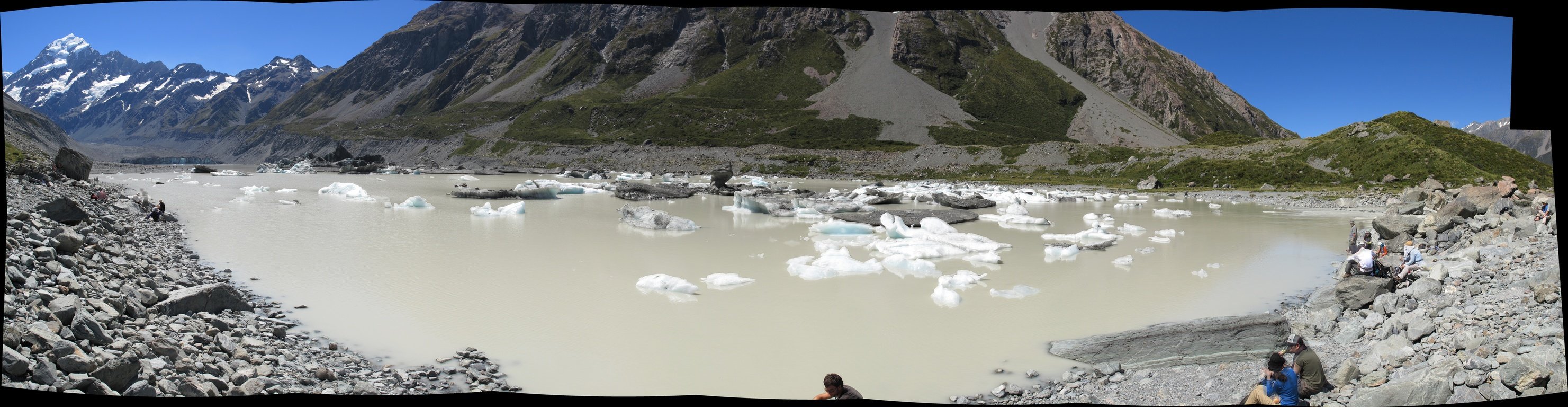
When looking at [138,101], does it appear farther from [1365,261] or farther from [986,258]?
[1365,261]

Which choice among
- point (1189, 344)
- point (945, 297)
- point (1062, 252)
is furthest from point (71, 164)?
point (1189, 344)

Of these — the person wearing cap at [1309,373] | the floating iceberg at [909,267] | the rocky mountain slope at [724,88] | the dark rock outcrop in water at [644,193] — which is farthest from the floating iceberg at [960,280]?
the rocky mountain slope at [724,88]

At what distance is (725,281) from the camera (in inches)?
318

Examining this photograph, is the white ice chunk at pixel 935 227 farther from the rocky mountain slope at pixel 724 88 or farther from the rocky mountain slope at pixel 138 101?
the rocky mountain slope at pixel 138 101

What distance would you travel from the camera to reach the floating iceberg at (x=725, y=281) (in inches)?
314

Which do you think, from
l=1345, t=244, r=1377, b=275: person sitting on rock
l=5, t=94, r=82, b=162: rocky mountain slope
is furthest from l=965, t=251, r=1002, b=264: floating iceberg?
l=5, t=94, r=82, b=162: rocky mountain slope

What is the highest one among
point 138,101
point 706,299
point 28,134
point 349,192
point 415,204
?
point 138,101

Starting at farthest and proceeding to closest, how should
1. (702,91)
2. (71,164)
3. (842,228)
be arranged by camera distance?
(702,91) → (71,164) → (842,228)

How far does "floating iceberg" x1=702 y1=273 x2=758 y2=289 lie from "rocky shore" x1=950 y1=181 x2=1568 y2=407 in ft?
12.7

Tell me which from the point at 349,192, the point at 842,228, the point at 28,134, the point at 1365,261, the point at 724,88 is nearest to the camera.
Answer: the point at 1365,261

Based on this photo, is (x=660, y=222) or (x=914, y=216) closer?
(x=660, y=222)

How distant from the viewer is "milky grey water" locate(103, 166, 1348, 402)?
4906mm

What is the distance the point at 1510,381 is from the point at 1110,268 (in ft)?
21.9

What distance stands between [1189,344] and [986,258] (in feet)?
17.4
